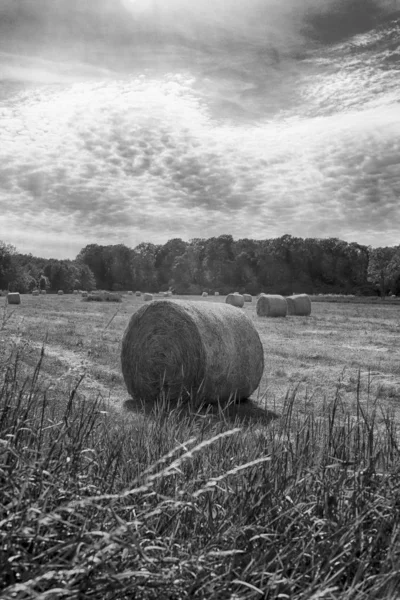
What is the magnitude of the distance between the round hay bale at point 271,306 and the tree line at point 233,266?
49330 mm

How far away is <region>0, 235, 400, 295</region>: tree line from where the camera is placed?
86125 millimetres

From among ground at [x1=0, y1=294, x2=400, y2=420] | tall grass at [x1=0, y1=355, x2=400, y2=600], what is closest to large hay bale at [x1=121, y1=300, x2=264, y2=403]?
ground at [x1=0, y1=294, x2=400, y2=420]

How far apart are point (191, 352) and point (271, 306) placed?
19.3 m

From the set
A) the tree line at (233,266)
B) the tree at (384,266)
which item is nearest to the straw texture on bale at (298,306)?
the tree at (384,266)

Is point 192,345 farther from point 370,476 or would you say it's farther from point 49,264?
point 49,264

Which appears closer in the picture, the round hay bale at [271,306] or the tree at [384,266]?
the round hay bale at [271,306]

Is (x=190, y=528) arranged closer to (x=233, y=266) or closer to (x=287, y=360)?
(x=287, y=360)

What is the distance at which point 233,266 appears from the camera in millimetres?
91938

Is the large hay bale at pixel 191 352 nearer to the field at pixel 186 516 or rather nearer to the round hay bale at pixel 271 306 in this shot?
the field at pixel 186 516

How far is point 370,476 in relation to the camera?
3346 mm

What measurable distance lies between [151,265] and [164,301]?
277 ft

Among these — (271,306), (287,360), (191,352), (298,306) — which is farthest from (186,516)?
(298,306)

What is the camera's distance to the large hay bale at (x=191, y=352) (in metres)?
10.4

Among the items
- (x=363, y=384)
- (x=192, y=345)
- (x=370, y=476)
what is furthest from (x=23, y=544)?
(x=363, y=384)
